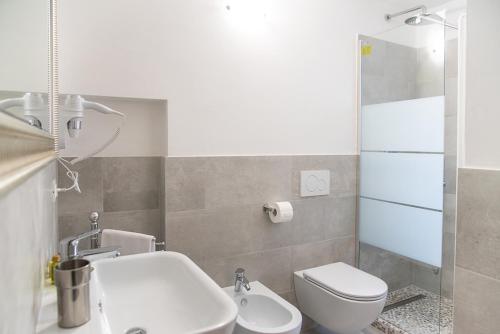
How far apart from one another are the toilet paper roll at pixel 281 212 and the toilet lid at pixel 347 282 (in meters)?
0.40

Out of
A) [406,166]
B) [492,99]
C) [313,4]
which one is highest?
[313,4]

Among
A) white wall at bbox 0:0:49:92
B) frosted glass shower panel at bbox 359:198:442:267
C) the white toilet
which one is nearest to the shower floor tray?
frosted glass shower panel at bbox 359:198:442:267

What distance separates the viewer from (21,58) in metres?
0.58

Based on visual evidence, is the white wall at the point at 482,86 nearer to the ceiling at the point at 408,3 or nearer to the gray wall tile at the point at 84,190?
the ceiling at the point at 408,3

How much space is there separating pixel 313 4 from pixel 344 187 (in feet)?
4.27

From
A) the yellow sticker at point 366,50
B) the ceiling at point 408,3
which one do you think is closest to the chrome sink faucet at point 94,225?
the yellow sticker at point 366,50

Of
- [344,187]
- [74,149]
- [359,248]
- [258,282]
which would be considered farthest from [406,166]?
[74,149]

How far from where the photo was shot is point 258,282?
211cm

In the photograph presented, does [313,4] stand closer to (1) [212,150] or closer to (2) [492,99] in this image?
(1) [212,150]

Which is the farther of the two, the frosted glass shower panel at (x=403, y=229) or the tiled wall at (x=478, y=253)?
the frosted glass shower panel at (x=403, y=229)

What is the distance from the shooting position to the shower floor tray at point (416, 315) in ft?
7.40

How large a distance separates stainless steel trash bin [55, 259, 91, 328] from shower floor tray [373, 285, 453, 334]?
2139 mm

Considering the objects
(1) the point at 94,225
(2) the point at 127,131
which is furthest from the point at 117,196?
(2) the point at 127,131

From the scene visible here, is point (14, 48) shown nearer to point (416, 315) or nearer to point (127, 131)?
point (127, 131)
